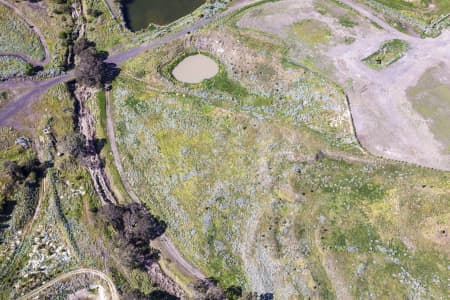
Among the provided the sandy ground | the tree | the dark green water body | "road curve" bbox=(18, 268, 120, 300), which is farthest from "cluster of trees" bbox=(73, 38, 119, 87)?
"road curve" bbox=(18, 268, 120, 300)

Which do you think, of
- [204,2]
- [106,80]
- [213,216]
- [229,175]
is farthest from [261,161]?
[204,2]

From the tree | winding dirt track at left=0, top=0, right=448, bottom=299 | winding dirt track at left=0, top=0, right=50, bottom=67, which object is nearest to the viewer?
winding dirt track at left=0, top=0, right=448, bottom=299

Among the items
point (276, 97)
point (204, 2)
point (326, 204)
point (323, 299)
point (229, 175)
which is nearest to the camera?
point (323, 299)

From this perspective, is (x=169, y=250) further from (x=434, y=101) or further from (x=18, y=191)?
(x=434, y=101)

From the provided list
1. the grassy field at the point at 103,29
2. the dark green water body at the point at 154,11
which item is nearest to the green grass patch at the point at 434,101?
the dark green water body at the point at 154,11

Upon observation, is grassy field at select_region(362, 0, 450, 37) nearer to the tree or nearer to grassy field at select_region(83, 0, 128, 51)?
grassy field at select_region(83, 0, 128, 51)

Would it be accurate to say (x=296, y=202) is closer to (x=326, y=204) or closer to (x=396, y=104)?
(x=326, y=204)

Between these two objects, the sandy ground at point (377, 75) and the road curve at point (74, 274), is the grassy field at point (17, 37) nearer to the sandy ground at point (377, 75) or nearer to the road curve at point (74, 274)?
the sandy ground at point (377, 75)

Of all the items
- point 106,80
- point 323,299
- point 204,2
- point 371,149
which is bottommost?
point 323,299
